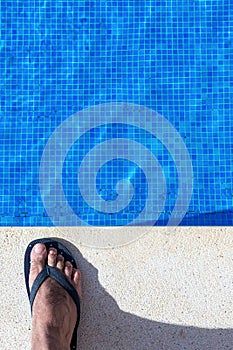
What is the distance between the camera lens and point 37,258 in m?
3.67

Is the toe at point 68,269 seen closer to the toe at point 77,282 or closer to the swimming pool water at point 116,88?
the toe at point 77,282

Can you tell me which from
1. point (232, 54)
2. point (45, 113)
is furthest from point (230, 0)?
point (45, 113)

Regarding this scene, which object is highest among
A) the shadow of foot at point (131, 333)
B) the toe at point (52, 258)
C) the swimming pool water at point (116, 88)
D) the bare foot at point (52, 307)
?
the swimming pool water at point (116, 88)

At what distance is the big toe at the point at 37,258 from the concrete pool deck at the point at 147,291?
0.06 m

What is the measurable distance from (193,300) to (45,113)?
1.22 meters

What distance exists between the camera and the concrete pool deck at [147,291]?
3.62m

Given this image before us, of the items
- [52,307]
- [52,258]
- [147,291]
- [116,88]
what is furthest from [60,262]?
[116,88]

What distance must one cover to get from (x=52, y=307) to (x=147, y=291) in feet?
1.59

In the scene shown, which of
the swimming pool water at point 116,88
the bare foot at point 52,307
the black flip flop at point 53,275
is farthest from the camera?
the swimming pool water at point 116,88

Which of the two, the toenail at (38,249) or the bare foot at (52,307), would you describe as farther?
the toenail at (38,249)

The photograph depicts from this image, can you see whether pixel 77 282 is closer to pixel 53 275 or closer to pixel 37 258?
pixel 53 275

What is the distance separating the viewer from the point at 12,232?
3.72m

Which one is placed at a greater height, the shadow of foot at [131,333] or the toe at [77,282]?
the toe at [77,282]

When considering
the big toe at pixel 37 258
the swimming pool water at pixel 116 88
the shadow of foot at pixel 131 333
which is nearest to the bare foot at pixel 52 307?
the big toe at pixel 37 258
